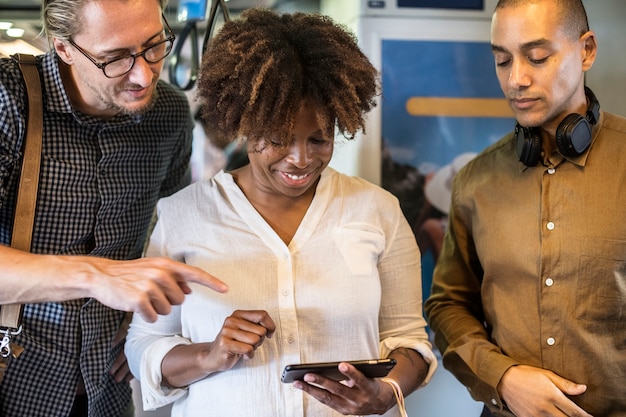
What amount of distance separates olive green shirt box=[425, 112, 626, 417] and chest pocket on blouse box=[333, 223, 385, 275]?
29 centimetres

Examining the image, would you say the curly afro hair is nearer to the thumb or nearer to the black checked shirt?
the black checked shirt

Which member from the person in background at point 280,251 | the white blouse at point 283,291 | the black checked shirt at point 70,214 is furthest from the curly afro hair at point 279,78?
the black checked shirt at point 70,214

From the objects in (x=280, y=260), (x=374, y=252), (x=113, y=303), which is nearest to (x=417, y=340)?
(x=374, y=252)

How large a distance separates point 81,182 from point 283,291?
1.85 feet

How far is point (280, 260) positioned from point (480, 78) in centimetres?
107

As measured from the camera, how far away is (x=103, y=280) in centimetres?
143

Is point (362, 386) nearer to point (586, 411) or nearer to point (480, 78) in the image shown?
point (586, 411)

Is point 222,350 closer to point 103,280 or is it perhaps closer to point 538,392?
point 103,280

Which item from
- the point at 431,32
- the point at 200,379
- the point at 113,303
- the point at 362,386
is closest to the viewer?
the point at 113,303

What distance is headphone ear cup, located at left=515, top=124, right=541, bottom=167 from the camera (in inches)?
67.8

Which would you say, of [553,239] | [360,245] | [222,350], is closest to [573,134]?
[553,239]

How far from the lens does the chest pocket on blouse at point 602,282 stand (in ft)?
5.40

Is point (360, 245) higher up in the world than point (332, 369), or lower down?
higher up

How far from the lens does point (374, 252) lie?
1.71 metres
